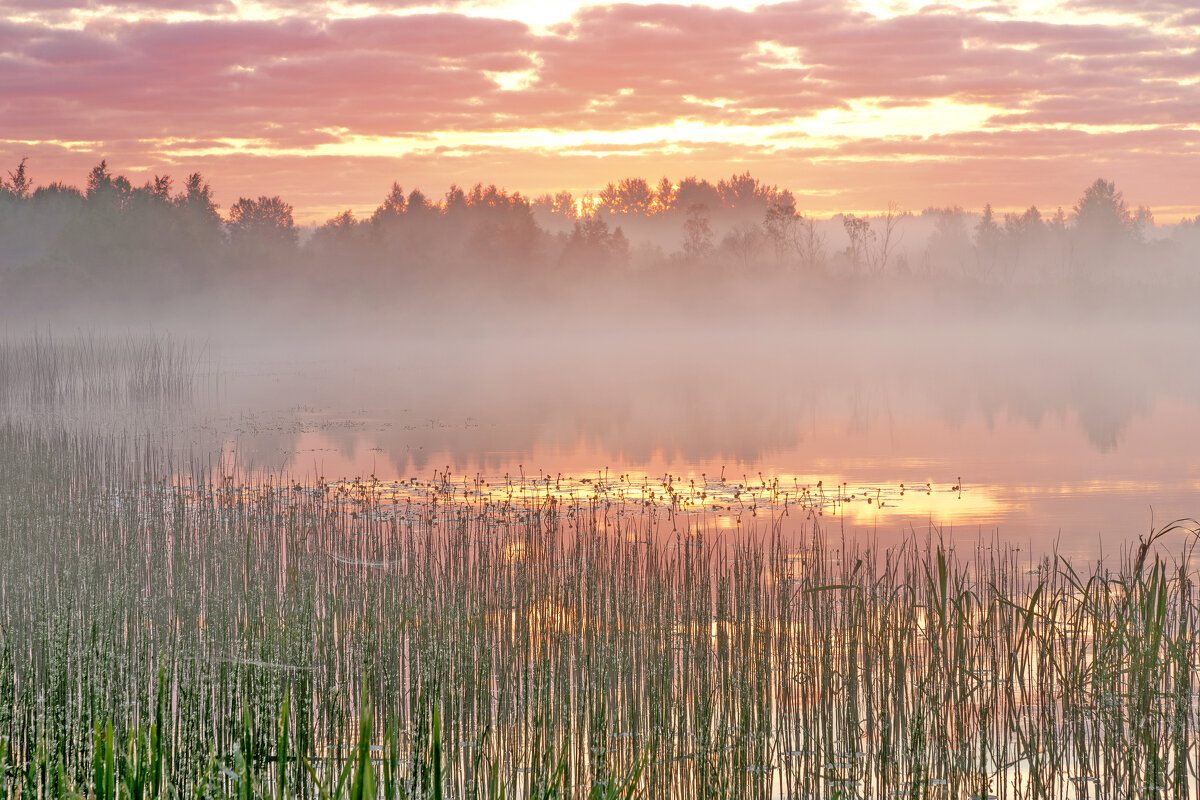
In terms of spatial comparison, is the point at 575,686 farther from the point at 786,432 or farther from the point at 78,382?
the point at 78,382

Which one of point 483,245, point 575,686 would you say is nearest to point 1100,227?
point 483,245

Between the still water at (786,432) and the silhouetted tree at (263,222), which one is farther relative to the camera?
the silhouetted tree at (263,222)

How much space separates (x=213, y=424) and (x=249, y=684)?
1999 cm

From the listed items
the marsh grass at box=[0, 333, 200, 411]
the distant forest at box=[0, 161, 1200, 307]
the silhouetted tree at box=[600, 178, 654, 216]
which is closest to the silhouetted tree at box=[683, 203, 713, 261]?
the distant forest at box=[0, 161, 1200, 307]

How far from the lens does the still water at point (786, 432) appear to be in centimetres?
1620

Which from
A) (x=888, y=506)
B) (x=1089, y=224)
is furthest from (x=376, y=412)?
(x=1089, y=224)

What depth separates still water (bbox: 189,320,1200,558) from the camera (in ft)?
53.2

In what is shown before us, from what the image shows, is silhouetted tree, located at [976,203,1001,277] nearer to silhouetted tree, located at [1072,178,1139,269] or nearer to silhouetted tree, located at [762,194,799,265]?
silhouetted tree, located at [1072,178,1139,269]

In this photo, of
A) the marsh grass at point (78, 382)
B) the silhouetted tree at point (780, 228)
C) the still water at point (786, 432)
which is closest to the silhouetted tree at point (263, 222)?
the still water at point (786, 432)

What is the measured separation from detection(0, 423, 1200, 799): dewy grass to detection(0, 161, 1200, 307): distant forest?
200 feet

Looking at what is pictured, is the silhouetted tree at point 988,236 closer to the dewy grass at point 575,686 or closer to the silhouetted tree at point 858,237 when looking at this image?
the silhouetted tree at point 858,237

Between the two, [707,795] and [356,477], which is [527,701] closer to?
[707,795]

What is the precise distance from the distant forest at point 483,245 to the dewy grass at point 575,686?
200 ft

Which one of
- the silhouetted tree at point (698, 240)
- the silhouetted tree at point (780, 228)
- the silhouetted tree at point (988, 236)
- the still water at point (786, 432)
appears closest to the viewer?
the still water at point (786, 432)
